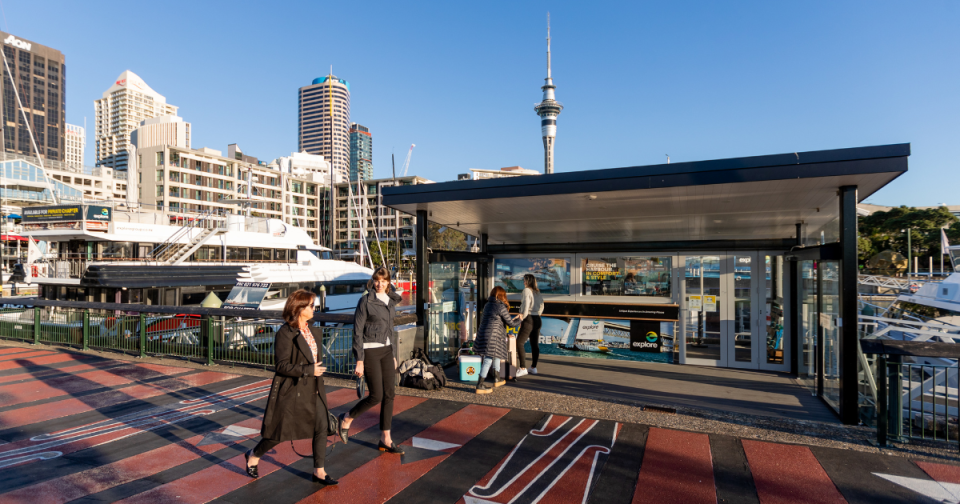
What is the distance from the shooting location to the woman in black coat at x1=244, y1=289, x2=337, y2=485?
3867 millimetres

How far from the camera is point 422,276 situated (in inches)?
331

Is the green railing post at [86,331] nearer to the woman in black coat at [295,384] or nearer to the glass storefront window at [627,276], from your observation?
the woman in black coat at [295,384]

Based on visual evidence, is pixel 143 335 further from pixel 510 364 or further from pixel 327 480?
pixel 327 480

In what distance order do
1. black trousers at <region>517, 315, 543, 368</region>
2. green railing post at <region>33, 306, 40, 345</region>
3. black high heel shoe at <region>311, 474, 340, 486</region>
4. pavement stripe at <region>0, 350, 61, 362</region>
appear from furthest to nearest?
green railing post at <region>33, 306, 40, 345</region> < pavement stripe at <region>0, 350, 61, 362</region> < black trousers at <region>517, 315, 543, 368</region> < black high heel shoe at <region>311, 474, 340, 486</region>

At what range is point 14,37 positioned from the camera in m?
140

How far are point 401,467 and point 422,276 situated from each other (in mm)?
4171

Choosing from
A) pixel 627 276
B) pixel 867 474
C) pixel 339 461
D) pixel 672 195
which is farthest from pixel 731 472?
pixel 627 276

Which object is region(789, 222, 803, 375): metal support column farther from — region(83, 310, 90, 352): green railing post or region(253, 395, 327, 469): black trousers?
region(83, 310, 90, 352): green railing post

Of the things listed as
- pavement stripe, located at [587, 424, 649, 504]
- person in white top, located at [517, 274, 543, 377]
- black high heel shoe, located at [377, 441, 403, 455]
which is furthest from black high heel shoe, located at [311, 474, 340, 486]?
person in white top, located at [517, 274, 543, 377]

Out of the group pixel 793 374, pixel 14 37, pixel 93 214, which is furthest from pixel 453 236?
pixel 14 37

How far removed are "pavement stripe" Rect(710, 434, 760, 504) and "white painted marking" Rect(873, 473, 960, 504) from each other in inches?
42.9

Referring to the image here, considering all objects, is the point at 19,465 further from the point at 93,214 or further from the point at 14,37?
the point at 14,37

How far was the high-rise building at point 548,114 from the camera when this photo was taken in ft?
390

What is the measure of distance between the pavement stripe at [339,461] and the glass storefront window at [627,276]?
205 inches
